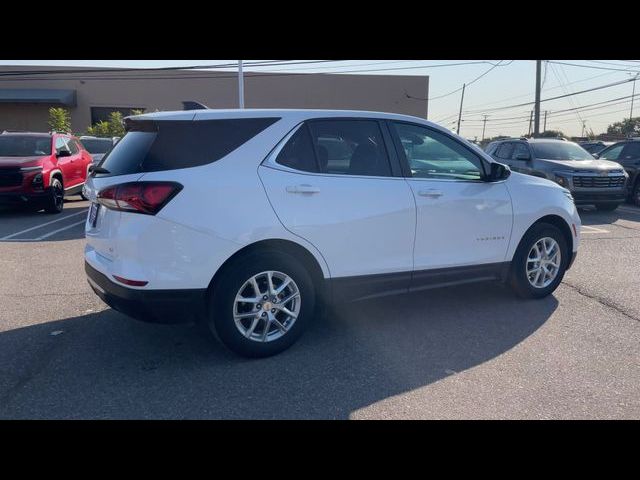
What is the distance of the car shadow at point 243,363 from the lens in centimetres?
338

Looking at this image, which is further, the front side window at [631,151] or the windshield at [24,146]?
the front side window at [631,151]

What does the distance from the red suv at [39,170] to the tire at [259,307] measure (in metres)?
8.50

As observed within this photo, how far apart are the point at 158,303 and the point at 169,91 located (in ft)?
111

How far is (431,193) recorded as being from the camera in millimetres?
4625

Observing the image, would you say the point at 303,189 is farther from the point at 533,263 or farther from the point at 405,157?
the point at 533,263

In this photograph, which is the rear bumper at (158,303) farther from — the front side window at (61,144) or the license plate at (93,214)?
the front side window at (61,144)

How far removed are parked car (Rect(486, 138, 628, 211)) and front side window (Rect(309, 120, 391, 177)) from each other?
7.29m

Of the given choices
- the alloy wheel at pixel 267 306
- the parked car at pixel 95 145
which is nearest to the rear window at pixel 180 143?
the alloy wheel at pixel 267 306

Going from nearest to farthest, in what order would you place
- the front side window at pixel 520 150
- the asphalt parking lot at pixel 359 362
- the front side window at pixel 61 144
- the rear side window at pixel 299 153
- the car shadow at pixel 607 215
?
1. the asphalt parking lot at pixel 359 362
2. the rear side window at pixel 299 153
3. the car shadow at pixel 607 215
4. the front side window at pixel 61 144
5. the front side window at pixel 520 150

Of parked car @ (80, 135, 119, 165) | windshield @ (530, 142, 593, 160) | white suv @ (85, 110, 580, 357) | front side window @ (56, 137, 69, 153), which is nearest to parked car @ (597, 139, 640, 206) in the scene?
windshield @ (530, 142, 593, 160)

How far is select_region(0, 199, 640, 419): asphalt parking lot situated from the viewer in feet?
11.1

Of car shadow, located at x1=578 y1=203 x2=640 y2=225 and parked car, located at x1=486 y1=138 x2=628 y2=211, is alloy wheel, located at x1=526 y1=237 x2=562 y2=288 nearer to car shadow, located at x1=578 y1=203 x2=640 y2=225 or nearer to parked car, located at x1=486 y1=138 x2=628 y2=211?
parked car, located at x1=486 y1=138 x2=628 y2=211

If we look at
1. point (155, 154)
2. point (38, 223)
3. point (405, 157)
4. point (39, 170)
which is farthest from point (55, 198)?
point (405, 157)
